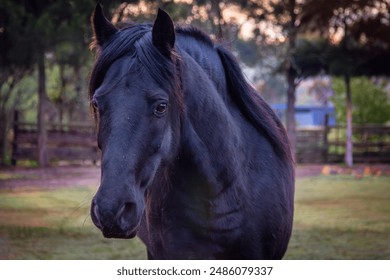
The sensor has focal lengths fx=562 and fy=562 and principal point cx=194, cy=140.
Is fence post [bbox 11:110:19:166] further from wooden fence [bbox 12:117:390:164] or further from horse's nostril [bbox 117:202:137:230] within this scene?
horse's nostril [bbox 117:202:137:230]

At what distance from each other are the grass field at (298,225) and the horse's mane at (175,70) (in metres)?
1.67

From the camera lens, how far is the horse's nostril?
1310 millimetres

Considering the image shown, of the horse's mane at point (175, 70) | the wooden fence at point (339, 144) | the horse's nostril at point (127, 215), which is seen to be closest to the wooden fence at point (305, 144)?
the wooden fence at point (339, 144)

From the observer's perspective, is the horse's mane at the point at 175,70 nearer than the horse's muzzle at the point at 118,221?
No

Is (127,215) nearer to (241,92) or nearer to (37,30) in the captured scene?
(241,92)

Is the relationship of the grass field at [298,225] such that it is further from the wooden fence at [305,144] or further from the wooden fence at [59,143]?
the wooden fence at [59,143]

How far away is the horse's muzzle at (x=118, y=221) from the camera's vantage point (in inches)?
50.9

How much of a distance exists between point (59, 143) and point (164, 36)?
4074mm

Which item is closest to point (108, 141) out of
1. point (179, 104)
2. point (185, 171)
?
point (179, 104)

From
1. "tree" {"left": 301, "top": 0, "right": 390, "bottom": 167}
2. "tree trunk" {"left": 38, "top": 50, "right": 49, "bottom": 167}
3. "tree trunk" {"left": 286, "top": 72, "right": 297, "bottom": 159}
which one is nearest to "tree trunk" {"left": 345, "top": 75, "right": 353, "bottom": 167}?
"tree" {"left": 301, "top": 0, "right": 390, "bottom": 167}

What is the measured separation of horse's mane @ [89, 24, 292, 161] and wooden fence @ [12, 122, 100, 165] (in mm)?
2844

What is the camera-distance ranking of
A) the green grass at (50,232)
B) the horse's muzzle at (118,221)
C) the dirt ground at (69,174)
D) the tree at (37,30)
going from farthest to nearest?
the tree at (37,30), the dirt ground at (69,174), the green grass at (50,232), the horse's muzzle at (118,221)

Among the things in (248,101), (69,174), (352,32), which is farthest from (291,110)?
(248,101)

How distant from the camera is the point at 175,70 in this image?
1.53 metres
